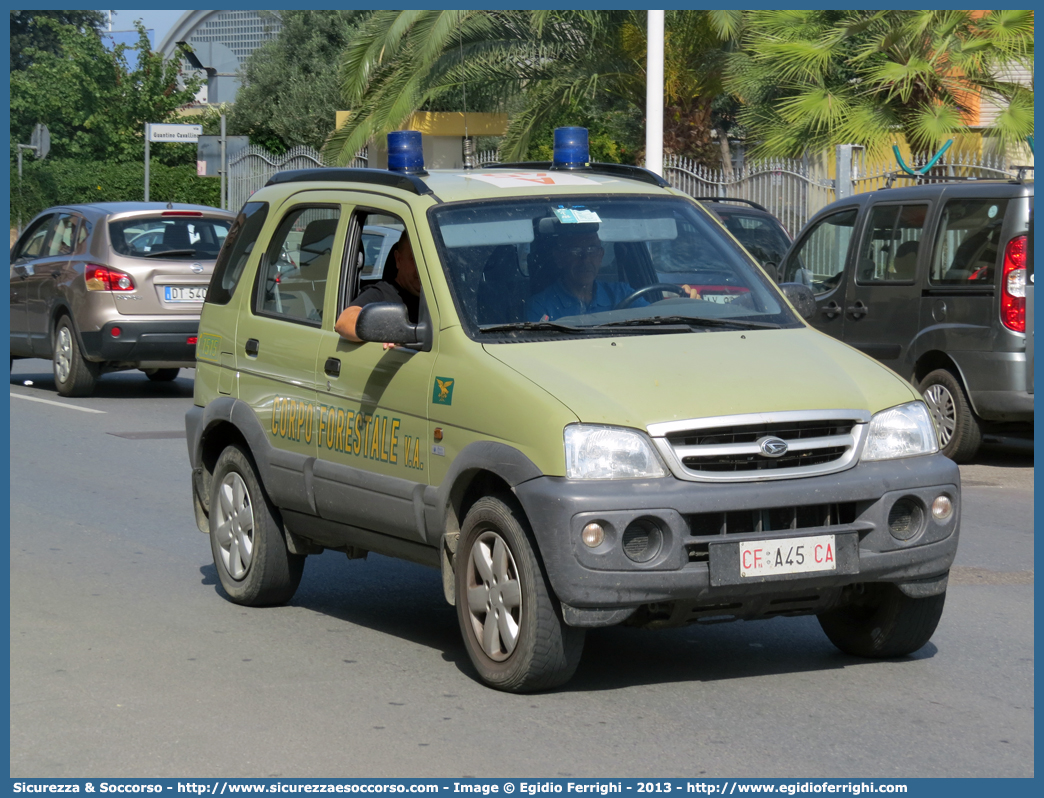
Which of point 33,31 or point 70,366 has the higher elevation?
point 33,31

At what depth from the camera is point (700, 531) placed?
512 cm

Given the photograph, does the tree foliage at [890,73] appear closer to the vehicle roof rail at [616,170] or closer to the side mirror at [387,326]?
the vehicle roof rail at [616,170]

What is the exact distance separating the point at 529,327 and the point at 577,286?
0.37m

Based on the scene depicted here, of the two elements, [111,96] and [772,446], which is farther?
[111,96]

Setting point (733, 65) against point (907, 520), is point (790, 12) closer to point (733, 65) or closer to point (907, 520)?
point (733, 65)

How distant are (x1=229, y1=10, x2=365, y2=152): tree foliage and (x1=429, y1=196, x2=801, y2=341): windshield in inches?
1548

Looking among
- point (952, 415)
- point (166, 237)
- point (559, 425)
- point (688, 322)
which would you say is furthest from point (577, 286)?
point (166, 237)

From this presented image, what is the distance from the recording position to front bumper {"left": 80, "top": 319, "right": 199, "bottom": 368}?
15047mm

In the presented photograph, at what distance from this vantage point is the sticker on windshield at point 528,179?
6410mm

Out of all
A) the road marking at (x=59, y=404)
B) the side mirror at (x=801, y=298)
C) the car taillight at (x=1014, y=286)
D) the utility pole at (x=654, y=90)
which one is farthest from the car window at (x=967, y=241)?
the road marking at (x=59, y=404)

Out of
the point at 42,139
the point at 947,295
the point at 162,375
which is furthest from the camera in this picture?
the point at 42,139

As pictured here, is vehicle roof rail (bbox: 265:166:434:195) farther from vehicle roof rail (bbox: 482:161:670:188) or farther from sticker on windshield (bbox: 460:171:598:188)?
vehicle roof rail (bbox: 482:161:670:188)

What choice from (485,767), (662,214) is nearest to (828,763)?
(485,767)

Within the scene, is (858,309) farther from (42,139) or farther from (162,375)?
(42,139)
